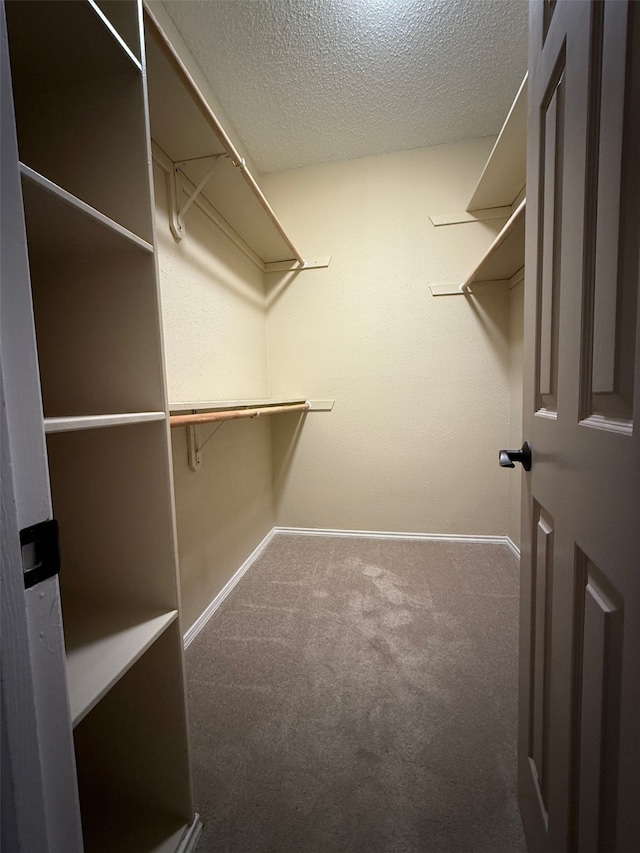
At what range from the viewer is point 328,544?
8.43 feet

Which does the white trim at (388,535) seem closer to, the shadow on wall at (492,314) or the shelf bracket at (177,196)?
the shadow on wall at (492,314)

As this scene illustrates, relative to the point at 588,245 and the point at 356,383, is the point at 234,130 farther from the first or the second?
the point at 588,245

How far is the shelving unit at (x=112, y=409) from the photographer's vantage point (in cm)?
75

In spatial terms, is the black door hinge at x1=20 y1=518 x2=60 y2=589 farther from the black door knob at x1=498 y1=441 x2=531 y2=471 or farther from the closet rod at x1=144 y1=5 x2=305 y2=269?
the closet rod at x1=144 y1=5 x2=305 y2=269

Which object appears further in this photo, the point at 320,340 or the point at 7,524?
the point at 320,340

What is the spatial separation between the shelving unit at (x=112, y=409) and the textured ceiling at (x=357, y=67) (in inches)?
46.9

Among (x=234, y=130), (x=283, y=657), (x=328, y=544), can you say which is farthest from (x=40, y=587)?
(x=234, y=130)

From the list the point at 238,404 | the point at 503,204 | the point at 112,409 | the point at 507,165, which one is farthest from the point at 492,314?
the point at 112,409

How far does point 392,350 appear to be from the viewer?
251 centimetres

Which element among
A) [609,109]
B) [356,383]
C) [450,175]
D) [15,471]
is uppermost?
[450,175]

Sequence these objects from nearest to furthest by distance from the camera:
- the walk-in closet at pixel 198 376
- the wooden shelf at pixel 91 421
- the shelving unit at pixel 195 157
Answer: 1. the wooden shelf at pixel 91 421
2. the walk-in closet at pixel 198 376
3. the shelving unit at pixel 195 157

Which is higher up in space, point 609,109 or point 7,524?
point 609,109

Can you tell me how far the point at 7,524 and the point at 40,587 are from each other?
11 centimetres

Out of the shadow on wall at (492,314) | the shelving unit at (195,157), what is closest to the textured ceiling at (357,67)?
the shelving unit at (195,157)
